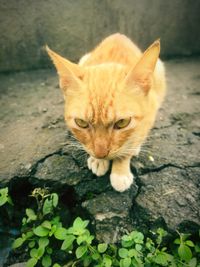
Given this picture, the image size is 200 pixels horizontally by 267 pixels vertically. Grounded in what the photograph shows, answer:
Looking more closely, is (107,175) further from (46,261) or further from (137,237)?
(46,261)

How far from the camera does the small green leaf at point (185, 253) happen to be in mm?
2154

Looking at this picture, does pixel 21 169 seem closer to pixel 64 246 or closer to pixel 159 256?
pixel 64 246

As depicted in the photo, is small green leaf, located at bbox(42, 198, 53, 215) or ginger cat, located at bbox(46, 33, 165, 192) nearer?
ginger cat, located at bbox(46, 33, 165, 192)

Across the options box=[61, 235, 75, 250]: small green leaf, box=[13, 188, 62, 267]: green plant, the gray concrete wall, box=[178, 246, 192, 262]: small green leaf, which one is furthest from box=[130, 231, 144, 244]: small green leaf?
the gray concrete wall

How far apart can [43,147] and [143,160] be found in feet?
2.75

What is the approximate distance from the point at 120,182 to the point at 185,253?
2.11 ft

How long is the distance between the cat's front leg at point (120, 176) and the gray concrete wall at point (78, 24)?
1.96 m

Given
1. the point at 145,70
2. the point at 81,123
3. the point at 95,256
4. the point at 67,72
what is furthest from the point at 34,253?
the point at 145,70

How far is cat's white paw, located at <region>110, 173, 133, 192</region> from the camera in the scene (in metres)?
2.52

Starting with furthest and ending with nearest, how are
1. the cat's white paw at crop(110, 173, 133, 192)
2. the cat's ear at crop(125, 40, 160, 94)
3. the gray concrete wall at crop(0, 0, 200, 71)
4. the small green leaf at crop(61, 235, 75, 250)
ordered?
the gray concrete wall at crop(0, 0, 200, 71) < the cat's white paw at crop(110, 173, 133, 192) < the small green leaf at crop(61, 235, 75, 250) < the cat's ear at crop(125, 40, 160, 94)

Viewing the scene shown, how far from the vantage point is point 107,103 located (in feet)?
7.23

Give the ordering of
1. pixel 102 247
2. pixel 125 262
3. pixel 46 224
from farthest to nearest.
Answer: pixel 46 224 < pixel 102 247 < pixel 125 262

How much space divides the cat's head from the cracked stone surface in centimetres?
41

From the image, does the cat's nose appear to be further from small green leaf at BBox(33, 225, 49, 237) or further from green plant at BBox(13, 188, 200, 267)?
small green leaf at BBox(33, 225, 49, 237)
